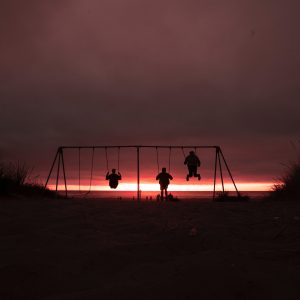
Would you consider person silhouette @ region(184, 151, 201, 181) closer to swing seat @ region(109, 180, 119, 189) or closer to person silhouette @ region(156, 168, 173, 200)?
person silhouette @ region(156, 168, 173, 200)

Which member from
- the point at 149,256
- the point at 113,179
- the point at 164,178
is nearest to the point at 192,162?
the point at 164,178

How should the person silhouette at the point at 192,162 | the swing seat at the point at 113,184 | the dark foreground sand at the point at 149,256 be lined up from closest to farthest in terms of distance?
the dark foreground sand at the point at 149,256
the person silhouette at the point at 192,162
the swing seat at the point at 113,184

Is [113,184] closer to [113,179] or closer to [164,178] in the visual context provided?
[113,179]

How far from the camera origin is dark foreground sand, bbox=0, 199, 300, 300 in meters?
3.24

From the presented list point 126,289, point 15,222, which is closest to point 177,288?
point 126,289

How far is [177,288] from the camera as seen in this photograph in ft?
10.6

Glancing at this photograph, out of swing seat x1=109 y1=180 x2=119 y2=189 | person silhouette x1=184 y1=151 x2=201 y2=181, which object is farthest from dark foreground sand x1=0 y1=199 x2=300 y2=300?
swing seat x1=109 y1=180 x2=119 y2=189

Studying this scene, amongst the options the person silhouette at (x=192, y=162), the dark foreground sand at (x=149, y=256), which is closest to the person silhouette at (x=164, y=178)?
the person silhouette at (x=192, y=162)

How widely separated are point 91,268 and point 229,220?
3.18 meters

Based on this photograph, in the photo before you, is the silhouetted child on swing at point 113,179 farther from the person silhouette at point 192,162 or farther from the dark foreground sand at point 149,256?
the dark foreground sand at point 149,256

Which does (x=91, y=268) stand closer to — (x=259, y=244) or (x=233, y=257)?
(x=233, y=257)

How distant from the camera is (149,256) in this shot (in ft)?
14.0

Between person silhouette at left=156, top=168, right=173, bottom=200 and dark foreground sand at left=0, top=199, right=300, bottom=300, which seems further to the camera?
person silhouette at left=156, top=168, right=173, bottom=200

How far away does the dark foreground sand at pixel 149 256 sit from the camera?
10.6ft
